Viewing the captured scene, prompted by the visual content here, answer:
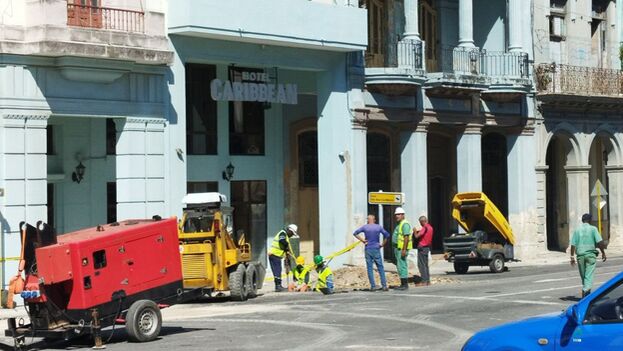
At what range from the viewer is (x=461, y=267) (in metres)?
35.8

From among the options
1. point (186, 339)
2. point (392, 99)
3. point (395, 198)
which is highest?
point (392, 99)

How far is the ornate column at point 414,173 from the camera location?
39.1 metres

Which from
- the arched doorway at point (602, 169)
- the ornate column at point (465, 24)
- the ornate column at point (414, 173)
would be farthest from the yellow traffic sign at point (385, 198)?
the arched doorway at point (602, 169)

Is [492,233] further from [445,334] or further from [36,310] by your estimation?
[36,310]

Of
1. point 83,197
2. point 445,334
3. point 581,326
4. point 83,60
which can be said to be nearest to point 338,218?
point 83,197

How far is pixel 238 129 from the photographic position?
36.3 metres

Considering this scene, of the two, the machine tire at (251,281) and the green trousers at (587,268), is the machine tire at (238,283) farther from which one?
the green trousers at (587,268)

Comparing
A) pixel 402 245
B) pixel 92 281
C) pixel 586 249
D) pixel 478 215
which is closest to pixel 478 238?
pixel 478 215

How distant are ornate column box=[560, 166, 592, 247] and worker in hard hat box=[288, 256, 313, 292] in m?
19.4

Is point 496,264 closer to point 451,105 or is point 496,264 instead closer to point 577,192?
point 451,105

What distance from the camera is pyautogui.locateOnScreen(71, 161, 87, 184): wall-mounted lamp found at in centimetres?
3241

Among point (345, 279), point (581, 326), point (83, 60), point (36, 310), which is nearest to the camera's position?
point (581, 326)

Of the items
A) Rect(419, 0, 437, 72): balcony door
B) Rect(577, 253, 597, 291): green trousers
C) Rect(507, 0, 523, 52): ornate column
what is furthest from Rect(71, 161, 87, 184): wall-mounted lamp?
Rect(507, 0, 523, 52): ornate column

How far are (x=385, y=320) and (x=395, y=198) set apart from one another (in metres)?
12.0
